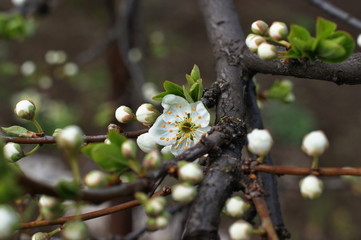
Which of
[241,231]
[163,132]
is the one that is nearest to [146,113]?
[163,132]

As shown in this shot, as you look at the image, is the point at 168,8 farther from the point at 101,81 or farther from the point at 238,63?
the point at 238,63

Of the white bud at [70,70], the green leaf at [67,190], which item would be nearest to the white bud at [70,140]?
the green leaf at [67,190]

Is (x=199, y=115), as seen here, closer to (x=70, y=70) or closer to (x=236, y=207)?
(x=236, y=207)

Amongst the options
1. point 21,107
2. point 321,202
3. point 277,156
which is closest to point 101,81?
point 277,156

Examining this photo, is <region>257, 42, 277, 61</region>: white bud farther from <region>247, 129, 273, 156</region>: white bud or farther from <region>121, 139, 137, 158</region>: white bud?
<region>121, 139, 137, 158</region>: white bud

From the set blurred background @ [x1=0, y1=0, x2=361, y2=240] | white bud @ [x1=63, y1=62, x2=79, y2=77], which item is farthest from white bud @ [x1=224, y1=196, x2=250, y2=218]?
white bud @ [x1=63, y1=62, x2=79, y2=77]

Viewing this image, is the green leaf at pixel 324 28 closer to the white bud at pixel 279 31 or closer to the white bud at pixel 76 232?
the white bud at pixel 279 31
